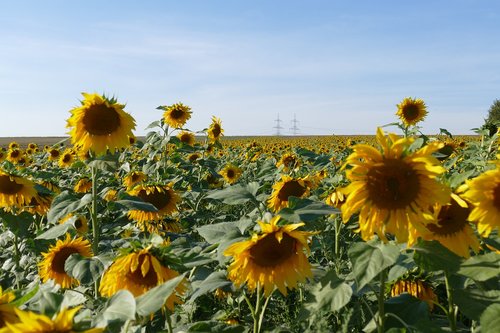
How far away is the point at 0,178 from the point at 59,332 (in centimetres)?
343

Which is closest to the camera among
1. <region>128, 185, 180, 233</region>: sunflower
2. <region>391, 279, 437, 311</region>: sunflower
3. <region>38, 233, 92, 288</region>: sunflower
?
<region>391, 279, 437, 311</region>: sunflower

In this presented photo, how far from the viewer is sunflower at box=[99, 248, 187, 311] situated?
184cm

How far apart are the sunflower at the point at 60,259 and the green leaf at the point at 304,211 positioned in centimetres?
177

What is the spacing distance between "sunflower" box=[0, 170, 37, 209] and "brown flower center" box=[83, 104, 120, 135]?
1.09 meters

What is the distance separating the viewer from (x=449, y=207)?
193 cm

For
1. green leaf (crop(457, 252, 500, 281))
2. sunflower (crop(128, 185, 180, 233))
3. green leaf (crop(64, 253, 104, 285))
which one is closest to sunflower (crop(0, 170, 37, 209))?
sunflower (crop(128, 185, 180, 233))

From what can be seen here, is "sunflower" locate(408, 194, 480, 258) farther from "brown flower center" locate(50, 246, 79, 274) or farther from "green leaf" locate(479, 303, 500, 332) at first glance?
"brown flower center" locate(50, 246, 79, 274)

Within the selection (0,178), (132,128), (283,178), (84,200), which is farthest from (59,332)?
(0,178)

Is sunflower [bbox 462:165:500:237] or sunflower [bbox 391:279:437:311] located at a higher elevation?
sunflower [bbox 462:165:500:237]

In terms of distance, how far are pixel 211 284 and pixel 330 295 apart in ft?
1.91

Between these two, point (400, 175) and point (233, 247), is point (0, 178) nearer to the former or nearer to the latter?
point (233, 247)

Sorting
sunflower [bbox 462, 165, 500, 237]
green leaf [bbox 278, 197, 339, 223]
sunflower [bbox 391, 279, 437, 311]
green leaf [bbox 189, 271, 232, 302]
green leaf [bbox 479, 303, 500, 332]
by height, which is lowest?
sunflower [bbox 391, 279, 437, 311]

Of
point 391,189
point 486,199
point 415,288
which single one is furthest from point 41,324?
point 415,288

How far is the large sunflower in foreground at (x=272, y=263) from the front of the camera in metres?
1.98
